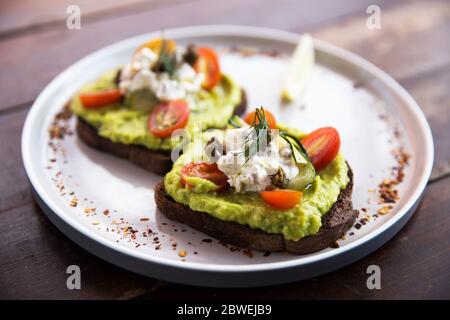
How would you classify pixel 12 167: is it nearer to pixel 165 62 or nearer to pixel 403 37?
pixel 165 62

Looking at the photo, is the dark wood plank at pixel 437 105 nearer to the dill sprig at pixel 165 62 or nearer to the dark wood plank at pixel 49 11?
the dill sprig at pixel 165 62

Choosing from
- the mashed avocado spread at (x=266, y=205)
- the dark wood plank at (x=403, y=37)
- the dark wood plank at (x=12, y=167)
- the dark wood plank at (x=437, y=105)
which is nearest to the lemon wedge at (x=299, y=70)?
the dark wood plank at (x=403, y=37)

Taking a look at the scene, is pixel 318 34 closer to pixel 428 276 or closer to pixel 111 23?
pixel 111 23

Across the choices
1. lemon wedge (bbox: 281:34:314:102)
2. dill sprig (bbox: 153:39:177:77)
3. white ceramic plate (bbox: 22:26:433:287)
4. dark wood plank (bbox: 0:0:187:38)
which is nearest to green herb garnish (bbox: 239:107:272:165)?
white ceramic plate (bbox: 22:26:433:287)

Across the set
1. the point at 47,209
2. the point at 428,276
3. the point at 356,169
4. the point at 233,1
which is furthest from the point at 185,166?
the point at 233,1

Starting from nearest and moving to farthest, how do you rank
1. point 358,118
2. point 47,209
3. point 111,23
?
point 47,209
point 358,118
point 111,23

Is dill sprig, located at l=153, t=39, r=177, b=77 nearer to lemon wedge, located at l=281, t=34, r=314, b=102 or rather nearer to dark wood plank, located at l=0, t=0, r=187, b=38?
lemon wedge, located at l=281, t=34, r=314, b=102

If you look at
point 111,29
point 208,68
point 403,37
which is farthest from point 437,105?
point 111,29
